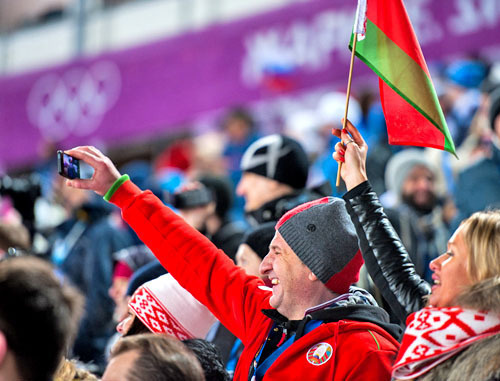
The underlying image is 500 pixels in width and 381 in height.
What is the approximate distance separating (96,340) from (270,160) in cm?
259

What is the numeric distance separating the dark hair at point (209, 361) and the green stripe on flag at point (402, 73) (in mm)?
1262

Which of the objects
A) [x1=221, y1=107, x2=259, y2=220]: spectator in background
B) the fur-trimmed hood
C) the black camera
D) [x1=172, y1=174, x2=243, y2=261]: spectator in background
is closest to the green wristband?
the fur-trimmed hood

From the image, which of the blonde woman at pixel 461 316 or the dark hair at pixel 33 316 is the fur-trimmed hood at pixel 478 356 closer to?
the blonde woman at pixel 461 316

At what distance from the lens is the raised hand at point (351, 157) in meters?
3.31

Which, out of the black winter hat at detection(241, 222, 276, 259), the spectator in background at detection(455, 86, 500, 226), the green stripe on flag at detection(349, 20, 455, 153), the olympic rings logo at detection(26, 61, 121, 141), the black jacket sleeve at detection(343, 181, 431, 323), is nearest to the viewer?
the black jacket sleeve at detection(343, 181, 431, 323)

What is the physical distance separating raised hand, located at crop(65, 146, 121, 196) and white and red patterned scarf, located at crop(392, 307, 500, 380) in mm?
1470

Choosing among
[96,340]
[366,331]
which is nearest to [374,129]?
[96,340]

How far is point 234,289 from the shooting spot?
3527 mm

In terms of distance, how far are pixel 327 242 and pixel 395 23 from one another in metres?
1.05

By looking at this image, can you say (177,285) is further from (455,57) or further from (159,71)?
(159,71)

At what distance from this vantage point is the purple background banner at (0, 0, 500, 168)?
8320mm

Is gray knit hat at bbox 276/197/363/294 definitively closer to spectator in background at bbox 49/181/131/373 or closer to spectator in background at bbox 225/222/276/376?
spectator in background at bbox 225/222/276/376

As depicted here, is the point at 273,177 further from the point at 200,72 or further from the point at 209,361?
the point at 200,72

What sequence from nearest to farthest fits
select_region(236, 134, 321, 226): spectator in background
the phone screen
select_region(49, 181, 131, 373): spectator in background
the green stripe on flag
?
the phone screen → the green stripe on flag → select_region(236, 134, 321, 226): spectator in background → select_region(49, 181, 131, 373): spectator in background
